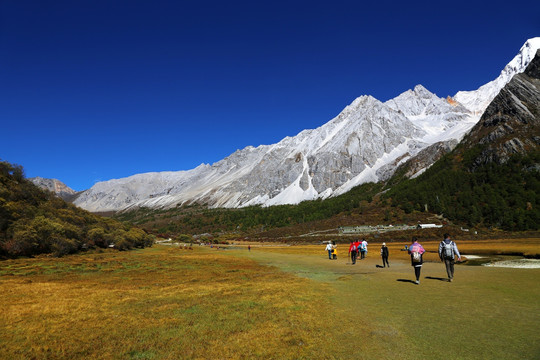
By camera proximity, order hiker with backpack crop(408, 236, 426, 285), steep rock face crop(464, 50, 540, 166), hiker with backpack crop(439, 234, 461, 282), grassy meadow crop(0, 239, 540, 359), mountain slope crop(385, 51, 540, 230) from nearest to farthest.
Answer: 1. grassy meadow crop(0, 239, 540, 359)
2. hiker with backpack crop(408, 236, 426, 285)
3. hiker with backpack crop(439, 234, 461, 282)
4. mountain slope crop(385, 51, 540, 230)
5. steep rock face crop(464, 50, 540, 166)

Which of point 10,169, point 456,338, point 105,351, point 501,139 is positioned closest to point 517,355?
point 456,338

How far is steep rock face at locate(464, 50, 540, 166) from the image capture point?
116 metres

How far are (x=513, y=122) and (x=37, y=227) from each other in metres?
168

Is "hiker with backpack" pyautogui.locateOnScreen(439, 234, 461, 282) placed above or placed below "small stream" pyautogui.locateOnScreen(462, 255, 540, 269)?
above

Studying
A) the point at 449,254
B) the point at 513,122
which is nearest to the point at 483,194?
the point at 513,122

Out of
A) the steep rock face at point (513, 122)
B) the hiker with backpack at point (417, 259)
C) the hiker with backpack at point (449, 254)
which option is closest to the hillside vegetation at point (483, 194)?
the steep rock face at point (513, 122)

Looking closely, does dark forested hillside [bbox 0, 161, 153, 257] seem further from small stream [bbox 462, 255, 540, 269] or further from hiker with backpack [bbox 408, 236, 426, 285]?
small stream [bbox 462, 255, 540, 269]

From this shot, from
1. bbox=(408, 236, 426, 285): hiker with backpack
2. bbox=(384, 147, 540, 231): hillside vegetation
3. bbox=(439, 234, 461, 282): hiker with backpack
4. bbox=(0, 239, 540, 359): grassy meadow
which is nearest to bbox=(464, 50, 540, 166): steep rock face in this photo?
bbox=(384, 147, 540, 231): hillside vegetation

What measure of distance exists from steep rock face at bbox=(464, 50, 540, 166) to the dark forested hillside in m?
139

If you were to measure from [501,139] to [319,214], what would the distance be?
8944cm

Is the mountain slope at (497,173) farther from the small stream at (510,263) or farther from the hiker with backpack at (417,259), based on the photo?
the hiker with backpack at (417,259)

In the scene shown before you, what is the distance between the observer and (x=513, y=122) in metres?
127

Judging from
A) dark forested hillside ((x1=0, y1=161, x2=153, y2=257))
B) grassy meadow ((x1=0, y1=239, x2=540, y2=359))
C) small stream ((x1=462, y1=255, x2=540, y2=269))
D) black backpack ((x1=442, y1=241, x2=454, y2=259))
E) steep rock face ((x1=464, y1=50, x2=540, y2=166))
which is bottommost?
small stream ((x1=462, y1=255, x2=540, y2=269))

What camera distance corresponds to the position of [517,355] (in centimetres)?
693
